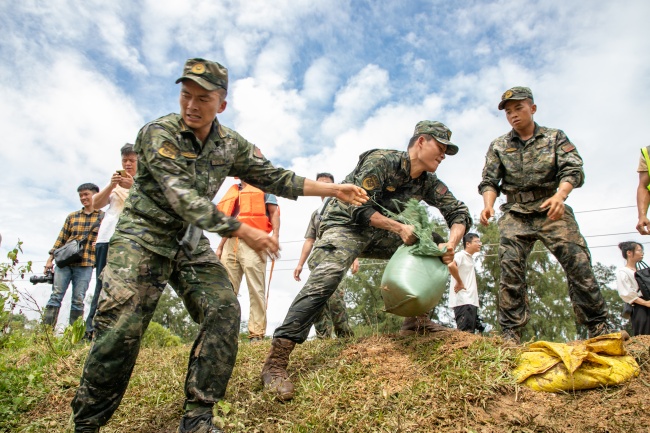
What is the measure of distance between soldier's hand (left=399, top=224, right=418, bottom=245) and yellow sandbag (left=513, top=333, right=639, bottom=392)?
3.85 feet

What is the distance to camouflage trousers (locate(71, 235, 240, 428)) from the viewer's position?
2770 millimetres

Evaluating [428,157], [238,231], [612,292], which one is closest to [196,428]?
[238,231]

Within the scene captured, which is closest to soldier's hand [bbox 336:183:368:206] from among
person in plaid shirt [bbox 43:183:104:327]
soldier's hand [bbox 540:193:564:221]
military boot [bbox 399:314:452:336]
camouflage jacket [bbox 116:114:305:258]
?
camouflage jacket [bbox 116:114:305:258]

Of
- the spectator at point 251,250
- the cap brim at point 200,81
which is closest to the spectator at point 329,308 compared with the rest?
the spectator at point 251,250

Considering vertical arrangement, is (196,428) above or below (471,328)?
below

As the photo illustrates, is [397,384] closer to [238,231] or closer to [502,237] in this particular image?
[238,231]

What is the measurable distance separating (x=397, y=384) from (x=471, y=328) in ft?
12.6

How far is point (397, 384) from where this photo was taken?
135 inches

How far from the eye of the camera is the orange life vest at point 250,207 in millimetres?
6465

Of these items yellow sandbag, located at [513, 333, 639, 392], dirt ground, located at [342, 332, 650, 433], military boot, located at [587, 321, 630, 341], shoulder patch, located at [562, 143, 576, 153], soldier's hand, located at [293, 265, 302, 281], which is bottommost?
dirt ground, located at [342, 332, 650, 433]

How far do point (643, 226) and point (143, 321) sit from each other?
183 inches

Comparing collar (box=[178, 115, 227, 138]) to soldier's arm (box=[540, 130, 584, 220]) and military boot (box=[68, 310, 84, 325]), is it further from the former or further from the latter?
military boot (box=[68, 310, 84, 325])

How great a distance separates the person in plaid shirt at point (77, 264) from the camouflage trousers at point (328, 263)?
12.7 feet

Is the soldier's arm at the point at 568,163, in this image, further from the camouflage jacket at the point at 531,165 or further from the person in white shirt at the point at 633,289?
the person in white shirt at the point at 633,289
